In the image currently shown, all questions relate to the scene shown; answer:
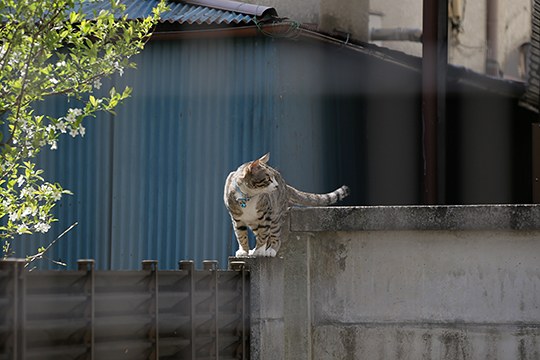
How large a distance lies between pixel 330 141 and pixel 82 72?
4.86 m

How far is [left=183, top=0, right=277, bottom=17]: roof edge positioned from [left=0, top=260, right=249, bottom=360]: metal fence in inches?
161

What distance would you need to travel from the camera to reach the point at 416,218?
8.46m

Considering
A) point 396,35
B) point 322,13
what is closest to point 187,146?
point 322,13

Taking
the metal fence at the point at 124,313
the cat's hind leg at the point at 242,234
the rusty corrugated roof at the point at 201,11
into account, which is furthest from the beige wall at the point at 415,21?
the metal fence at the point at 124,313

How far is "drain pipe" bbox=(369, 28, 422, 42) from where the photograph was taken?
51.4ft

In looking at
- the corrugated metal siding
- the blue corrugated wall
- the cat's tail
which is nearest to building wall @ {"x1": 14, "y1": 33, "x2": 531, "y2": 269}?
the blue corrugated wall

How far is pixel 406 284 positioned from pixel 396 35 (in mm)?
8226

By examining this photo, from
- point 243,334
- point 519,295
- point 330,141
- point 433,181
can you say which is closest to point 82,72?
point 243,334

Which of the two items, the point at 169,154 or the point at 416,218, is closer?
the point at 416,218

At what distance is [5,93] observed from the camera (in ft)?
26.7

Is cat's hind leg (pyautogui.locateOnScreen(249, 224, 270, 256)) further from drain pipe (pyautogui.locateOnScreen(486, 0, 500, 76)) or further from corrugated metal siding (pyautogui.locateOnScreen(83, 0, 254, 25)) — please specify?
drain pipe (pyautogui.locateOnScreen(486, 0, 500, 76))

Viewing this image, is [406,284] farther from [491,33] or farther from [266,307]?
[491,33]

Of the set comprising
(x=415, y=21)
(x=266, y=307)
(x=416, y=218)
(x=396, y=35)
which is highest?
(x=415, y=21)

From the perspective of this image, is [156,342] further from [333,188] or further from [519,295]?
[333,188]
